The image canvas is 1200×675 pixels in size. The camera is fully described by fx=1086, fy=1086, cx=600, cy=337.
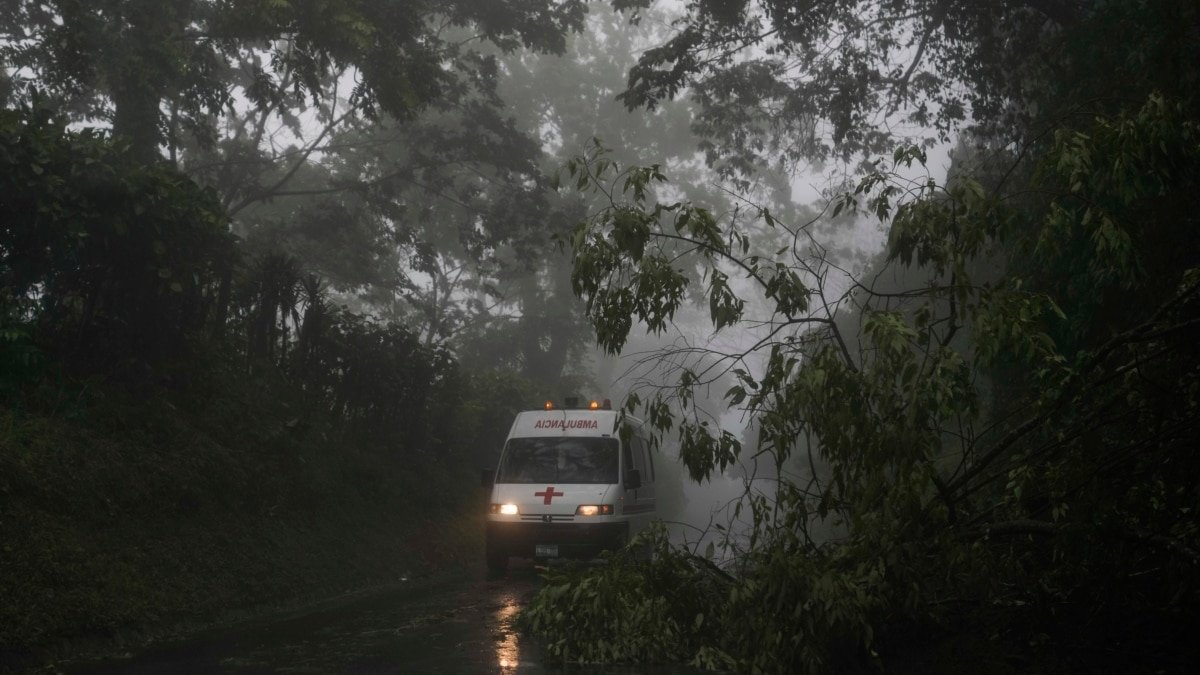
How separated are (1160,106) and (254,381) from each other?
43.1ft

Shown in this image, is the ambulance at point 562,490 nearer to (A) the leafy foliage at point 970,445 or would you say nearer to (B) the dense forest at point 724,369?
(B) the dense forest at point 724,369

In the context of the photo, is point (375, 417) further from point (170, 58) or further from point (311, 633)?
point (311, 633)

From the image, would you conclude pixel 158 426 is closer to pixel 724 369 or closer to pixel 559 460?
pixel 559 460

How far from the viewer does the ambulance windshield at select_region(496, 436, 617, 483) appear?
626 inches

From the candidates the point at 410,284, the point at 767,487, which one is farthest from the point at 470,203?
the point at 767,487

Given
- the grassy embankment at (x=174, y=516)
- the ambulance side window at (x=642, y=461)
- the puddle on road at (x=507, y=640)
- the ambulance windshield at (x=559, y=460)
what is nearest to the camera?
the puddle on road at (x=507, y=640)

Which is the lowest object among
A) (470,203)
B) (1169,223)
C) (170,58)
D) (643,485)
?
(643,485)

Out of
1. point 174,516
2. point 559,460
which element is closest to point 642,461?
point 559,460

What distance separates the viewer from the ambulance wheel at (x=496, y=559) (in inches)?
615

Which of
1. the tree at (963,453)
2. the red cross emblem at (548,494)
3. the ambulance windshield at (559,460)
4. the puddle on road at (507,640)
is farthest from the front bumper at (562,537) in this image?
the tree at (963,453)

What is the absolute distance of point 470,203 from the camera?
28281mm

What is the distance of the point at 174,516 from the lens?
38.8 ft

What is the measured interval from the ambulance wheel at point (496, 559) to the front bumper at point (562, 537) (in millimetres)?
49

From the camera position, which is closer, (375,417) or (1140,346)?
(1140,346)
